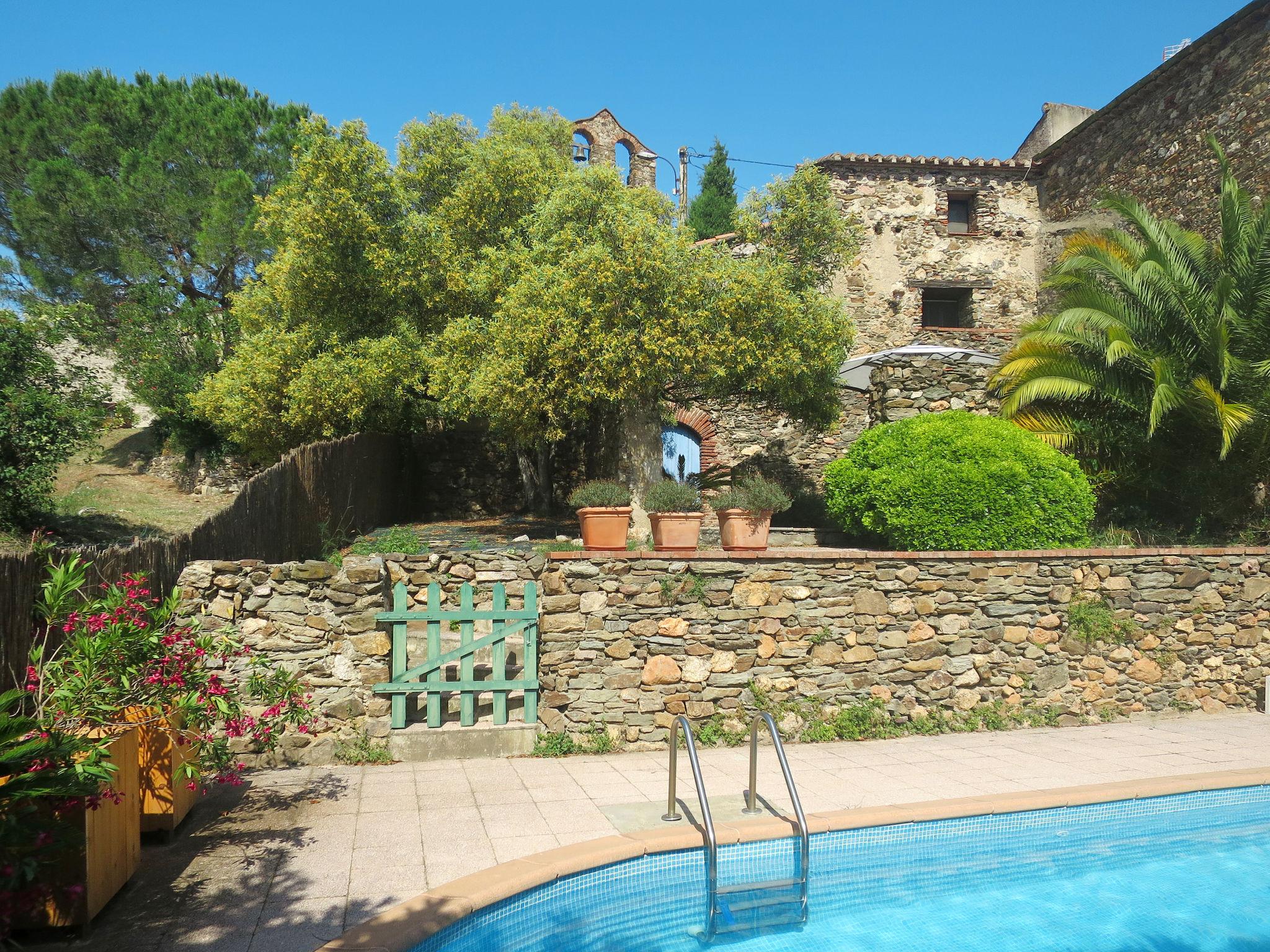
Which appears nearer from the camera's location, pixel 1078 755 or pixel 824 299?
pixel 1078 755

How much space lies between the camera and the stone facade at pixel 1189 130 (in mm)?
12781

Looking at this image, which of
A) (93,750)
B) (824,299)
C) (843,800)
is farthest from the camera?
(824,299)

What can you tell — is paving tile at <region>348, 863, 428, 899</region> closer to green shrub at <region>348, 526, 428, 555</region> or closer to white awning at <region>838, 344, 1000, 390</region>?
green shrub at <region>348, 526, 428, 555</region>

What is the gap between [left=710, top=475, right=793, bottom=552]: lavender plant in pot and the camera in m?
7.61

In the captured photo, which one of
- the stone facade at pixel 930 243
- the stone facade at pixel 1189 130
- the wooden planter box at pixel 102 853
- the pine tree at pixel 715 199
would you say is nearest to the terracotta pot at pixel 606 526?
the wooden planter box at pixel 102 853

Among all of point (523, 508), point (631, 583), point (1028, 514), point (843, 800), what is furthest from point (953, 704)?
point (523, 508)

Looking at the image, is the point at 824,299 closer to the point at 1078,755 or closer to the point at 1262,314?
the point at 1262,314

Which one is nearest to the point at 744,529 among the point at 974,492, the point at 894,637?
the point at 894,637

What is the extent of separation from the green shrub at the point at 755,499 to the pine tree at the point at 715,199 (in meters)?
22.8

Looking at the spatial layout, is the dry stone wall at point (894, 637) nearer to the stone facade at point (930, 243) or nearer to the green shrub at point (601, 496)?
the green shrub at point (601, 496)

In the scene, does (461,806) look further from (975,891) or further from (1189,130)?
(1189,130)

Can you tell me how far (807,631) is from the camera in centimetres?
737

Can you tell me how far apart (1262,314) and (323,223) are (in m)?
12.8

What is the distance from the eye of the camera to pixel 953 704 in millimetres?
7723
